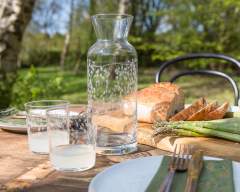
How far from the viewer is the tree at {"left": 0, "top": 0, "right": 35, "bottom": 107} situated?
2.92 m

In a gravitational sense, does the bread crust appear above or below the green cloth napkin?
above

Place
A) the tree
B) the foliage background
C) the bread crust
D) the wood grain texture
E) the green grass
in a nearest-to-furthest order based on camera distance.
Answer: the wood grain texture
the bread crust
the tree
the green grass
the foliage background

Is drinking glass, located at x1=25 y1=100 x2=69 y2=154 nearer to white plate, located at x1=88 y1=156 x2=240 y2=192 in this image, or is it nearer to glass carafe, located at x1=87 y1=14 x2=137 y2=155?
glass carafe, located at x1=87 y1=14 x2=137 y2=155

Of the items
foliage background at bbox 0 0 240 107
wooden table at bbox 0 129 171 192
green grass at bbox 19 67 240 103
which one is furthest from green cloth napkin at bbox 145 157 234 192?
green grass at bbox 19 67 240 103

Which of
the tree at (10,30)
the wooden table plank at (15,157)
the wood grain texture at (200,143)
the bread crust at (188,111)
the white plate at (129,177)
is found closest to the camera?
the white plate at (129,177)

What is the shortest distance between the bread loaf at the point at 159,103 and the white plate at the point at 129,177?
343 mm

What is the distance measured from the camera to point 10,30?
9.58 ft

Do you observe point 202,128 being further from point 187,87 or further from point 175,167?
point 187,87

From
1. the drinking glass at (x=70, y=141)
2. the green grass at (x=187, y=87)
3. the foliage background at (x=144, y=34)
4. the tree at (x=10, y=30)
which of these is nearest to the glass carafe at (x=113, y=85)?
the drinking glass at (x=70, y=141)

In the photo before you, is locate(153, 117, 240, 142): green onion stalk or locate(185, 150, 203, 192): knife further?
locate(153, 117, 240, 142): green onion stalk

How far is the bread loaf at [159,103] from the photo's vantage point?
116 centimetres

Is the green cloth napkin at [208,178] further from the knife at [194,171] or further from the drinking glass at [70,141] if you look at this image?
the drinking glass at [70,141]

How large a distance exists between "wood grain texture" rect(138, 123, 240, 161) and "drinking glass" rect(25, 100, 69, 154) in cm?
21

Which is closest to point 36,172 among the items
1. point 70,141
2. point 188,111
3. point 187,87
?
point 70,141
